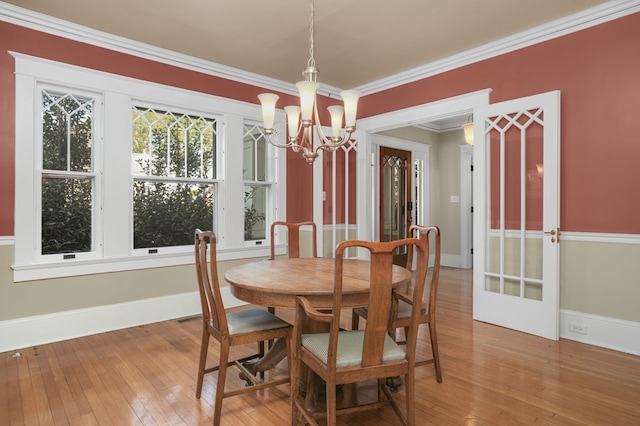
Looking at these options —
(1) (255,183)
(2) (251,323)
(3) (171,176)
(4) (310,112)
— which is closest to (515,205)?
(4) (310,112)

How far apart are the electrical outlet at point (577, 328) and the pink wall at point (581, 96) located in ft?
2.71

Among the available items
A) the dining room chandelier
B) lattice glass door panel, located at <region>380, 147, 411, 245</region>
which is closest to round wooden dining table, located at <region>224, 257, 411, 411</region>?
the dining room chandelier

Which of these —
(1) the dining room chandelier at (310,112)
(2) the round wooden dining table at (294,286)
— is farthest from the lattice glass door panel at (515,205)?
(1) the dining room chandelier at (310,112)

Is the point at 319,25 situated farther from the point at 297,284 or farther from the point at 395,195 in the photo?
the point at 395,195

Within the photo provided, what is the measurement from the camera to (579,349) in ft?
9.98

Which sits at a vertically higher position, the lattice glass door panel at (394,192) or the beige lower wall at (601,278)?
the lattice glass door panel at (394,192)

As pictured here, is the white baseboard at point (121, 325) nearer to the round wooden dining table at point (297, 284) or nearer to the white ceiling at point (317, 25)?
the round wooden dining table at point (297, 284)

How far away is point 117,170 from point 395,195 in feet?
14.7

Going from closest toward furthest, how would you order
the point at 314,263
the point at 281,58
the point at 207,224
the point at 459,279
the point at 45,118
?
the point at 314,263 → the point at 45,118 → the point at 281,58 → the point at 207,224 → the point at 459,279

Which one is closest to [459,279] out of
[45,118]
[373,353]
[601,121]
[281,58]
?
[601,121]

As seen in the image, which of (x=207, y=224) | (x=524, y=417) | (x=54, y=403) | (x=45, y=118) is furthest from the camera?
(x=207, y=224)

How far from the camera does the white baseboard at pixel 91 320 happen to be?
3.11 metres

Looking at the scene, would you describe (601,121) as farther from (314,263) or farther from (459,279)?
(459,279)

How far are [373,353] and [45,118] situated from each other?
137 inches
